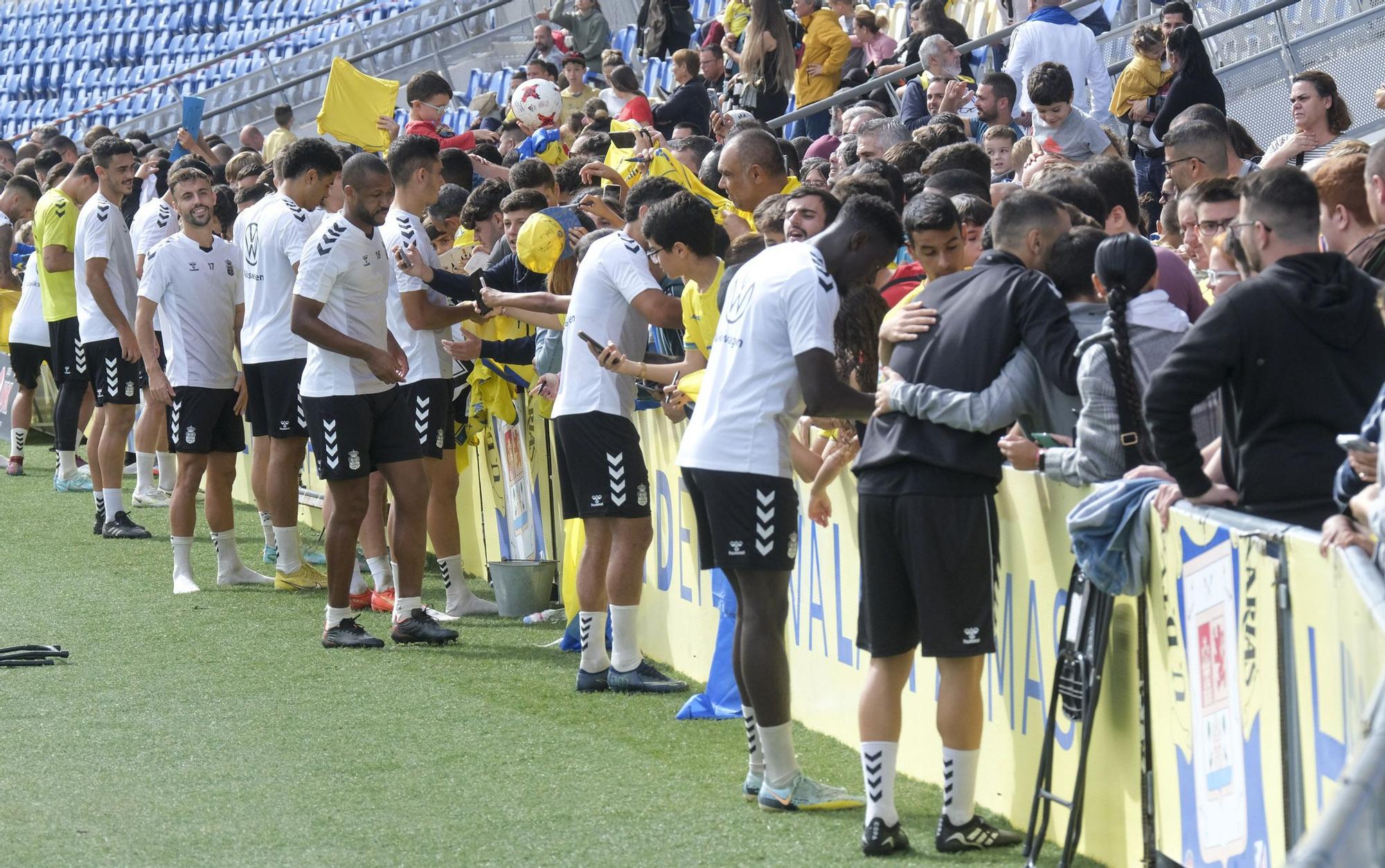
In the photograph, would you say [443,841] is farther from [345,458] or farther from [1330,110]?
[1330,110]

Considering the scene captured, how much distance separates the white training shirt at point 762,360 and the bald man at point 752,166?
1.70 metres

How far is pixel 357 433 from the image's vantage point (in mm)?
Result: 7215

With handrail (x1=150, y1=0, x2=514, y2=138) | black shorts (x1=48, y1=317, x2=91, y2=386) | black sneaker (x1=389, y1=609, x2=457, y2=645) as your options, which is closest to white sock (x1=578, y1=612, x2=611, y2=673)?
black sneaker (x1=389, y1=609, x2=457, y2=645)

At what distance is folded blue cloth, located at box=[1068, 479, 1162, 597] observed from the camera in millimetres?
4020

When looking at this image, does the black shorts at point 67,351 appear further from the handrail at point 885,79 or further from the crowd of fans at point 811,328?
the handrail at point 885,79

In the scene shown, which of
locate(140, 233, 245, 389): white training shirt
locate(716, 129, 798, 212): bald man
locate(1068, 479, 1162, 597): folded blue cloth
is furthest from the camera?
locate(140, 233, 245, 389): white training shirt

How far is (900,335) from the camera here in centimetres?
447

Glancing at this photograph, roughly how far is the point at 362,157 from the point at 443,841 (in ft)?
11.0

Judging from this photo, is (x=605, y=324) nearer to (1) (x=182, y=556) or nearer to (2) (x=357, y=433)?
(2) (x=357, y=433)

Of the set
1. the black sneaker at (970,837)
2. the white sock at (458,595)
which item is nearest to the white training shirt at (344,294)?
the white sock at (458,595)

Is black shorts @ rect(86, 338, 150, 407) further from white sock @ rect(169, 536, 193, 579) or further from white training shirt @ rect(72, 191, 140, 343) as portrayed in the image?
white sock @ rect(169, 536, 193, 579)

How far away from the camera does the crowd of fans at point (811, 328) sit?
150 inches

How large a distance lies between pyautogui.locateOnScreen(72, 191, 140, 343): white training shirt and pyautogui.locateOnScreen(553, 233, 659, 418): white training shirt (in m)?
4.76

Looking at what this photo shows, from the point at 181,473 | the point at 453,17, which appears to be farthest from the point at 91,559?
the point at 453,17
